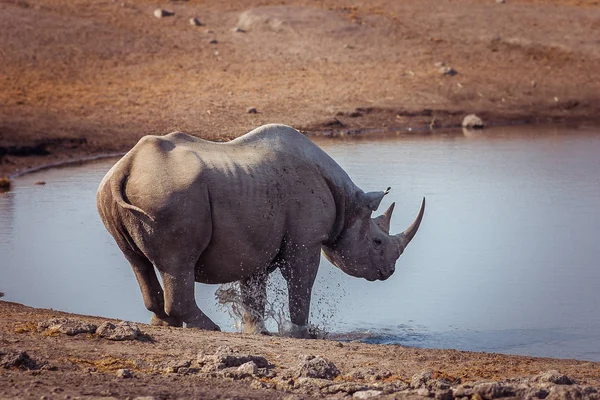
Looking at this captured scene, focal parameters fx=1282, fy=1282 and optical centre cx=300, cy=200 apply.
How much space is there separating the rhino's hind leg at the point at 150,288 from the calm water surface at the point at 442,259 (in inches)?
31.0

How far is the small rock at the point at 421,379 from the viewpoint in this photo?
678 cm

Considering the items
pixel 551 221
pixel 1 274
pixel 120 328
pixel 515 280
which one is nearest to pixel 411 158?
pixel 551 221

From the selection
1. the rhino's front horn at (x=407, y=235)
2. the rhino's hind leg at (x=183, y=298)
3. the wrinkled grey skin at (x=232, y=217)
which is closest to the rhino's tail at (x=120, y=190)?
the wrinkled grey skin at (x=232, y=217)

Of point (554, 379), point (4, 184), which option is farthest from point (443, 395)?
point (4, 184)

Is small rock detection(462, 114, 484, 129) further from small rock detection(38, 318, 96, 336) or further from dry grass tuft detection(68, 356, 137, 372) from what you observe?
dry grass tuft detection(68, 356, 137, 372)

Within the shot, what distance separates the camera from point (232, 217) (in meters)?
8.95

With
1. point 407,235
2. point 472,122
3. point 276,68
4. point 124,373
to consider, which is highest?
point 276,68

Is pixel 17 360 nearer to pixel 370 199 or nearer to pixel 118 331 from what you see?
pixel 118 331

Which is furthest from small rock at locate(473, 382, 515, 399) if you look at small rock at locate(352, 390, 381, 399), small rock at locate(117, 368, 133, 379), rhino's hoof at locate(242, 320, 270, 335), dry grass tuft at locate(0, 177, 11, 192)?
dry grass tuft at locate(0, 177, 11, 192)

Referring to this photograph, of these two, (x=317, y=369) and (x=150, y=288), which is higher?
(x=150, y=288)

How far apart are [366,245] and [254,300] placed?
39.6 inches

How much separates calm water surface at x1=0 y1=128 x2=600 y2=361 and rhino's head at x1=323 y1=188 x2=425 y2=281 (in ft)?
1.35

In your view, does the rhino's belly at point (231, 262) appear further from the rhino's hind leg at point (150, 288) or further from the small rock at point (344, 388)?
the small rock at point (344, 388)

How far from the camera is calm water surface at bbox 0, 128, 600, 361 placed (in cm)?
997
